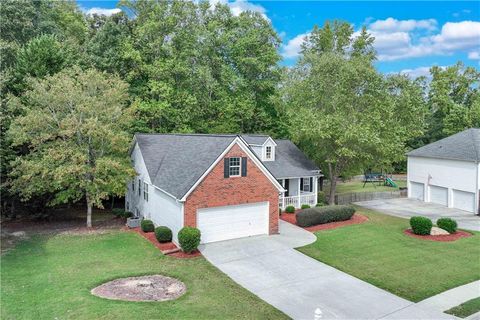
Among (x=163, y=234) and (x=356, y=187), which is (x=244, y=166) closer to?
(x=163, y=234)

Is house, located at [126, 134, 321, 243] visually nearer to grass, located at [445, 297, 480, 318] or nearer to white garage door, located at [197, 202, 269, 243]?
white garage door, located at [197, 202, 269, 243]

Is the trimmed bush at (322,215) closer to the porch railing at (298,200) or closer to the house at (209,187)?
the house at (209,187)

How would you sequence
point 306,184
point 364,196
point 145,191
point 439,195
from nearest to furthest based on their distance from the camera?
1. point 145,191
2. point 306,184
3. point 439,195
4. point 364,196

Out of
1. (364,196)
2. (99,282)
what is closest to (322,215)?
(364,196)

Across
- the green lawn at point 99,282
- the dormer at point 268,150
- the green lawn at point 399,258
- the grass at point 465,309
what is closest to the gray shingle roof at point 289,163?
the dormer at point 268,150

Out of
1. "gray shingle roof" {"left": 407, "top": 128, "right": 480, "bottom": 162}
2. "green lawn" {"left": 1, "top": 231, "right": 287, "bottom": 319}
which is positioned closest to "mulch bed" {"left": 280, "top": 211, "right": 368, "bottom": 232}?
→ "green lawn" {"left": 1, "top": 231, "right": 287, "bottom": 319}

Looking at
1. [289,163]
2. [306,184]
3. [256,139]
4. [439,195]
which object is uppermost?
[256,139]

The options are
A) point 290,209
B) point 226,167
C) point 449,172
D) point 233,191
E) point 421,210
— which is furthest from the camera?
point 449,172
